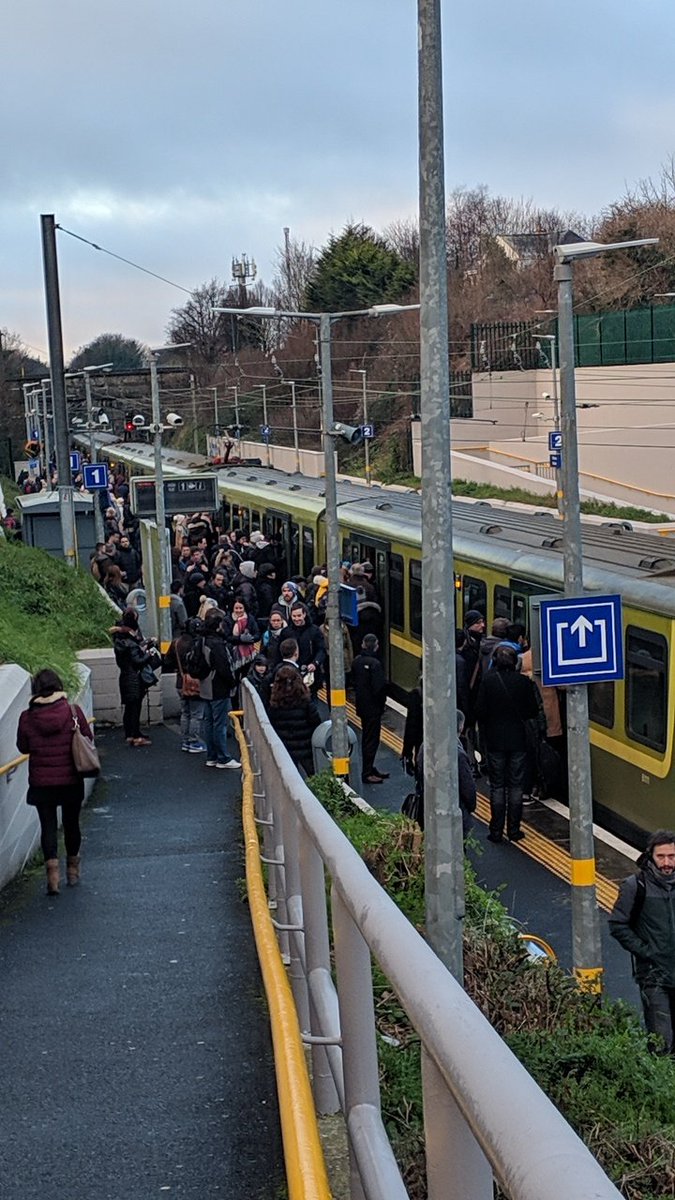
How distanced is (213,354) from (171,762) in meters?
92.3

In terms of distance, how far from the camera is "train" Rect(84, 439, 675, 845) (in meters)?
14.1

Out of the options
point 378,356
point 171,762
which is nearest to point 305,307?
point 378,356

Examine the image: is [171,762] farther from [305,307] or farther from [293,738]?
[305,307]

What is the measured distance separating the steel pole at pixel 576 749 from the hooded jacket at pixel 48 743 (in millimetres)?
3518

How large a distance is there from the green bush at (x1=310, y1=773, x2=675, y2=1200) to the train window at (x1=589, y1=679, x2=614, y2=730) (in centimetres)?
578

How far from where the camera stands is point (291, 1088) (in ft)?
14.0

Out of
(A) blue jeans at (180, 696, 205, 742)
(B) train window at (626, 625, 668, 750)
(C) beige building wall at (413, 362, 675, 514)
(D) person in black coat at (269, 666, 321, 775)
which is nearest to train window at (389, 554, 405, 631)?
(A) blue jeans at (180, 696, 205, 742)

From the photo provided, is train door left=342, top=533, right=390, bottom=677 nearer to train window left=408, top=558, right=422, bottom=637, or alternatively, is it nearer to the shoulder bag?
train window left=408, top=558, right=422, bottom=637

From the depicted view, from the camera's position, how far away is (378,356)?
75812 millimetres

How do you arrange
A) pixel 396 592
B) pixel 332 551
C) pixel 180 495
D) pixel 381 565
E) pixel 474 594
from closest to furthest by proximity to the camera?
pixel 332 551 < pixel 474 594 < pixel 396 592 < pixel 381 565 < pixel 180 495

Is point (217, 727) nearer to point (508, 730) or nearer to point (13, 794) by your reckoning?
point (508, 730)

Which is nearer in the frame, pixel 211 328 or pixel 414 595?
pixel 414 595

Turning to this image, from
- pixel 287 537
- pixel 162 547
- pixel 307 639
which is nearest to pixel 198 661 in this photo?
pixel 307 639

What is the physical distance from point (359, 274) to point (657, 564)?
69083mm
